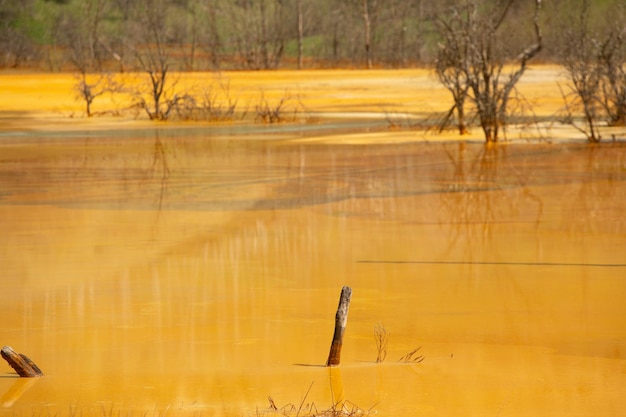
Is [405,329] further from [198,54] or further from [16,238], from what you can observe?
[198,54]

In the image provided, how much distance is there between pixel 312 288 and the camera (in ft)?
32.3

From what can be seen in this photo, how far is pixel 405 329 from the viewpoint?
8.41 m

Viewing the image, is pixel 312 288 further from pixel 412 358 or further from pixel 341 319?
pixel 341 319

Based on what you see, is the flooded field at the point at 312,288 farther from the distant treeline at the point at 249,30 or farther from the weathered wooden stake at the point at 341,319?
the distant treeline at the point at 249,30

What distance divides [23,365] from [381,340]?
7.36 feet

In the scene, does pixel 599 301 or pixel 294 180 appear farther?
pixel 294 180

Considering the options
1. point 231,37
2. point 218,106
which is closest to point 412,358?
point 218,106

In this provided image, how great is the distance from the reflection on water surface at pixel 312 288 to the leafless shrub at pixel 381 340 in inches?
2.1

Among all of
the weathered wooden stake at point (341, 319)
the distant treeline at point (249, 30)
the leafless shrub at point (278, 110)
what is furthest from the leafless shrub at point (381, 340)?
the distant treeline at point (249, 30)

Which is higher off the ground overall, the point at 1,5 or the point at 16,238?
the point at 1,5

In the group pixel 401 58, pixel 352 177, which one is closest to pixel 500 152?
pixel 352 177

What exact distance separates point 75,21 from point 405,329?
57386 mm

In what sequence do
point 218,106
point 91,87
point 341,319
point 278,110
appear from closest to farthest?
point 341,319, point 278,110, point 218,106, point 91,87

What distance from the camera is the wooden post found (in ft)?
22.6
